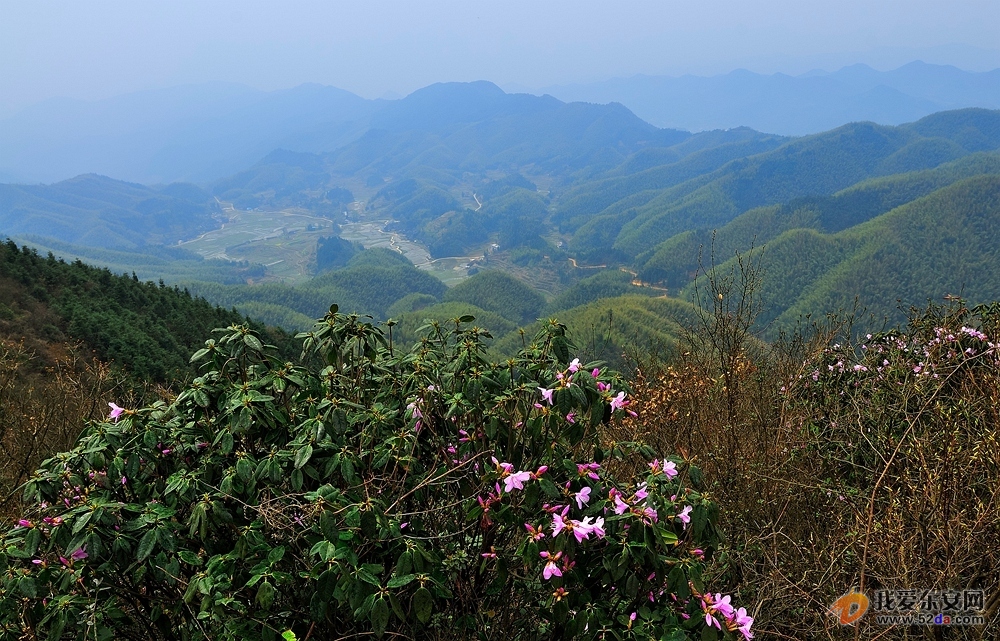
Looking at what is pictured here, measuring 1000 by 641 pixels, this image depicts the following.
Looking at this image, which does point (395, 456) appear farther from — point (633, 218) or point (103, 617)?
point (633, 218)

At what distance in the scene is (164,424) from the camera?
103 inches

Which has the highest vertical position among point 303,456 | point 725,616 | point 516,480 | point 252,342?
point 252,342

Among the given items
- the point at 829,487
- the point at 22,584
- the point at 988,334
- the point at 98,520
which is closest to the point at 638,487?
the point at 98,520

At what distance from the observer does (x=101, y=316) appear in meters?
27.6

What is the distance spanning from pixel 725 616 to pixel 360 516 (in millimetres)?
1562

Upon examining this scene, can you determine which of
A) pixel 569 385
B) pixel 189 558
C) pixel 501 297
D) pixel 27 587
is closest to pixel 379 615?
pixel 189 558

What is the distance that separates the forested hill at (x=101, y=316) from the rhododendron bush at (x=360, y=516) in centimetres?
1978

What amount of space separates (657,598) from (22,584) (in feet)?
8.18

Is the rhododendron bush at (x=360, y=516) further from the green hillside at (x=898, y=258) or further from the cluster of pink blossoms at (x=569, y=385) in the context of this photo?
the green hillside at (x=898, y=258)

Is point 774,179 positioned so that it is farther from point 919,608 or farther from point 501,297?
point 919,608

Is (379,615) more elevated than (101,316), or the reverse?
(379,615)

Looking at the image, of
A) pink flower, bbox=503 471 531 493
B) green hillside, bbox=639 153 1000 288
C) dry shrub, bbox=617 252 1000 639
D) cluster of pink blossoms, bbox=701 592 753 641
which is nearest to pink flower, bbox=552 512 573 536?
pink flower, bbox=503 471 531 493

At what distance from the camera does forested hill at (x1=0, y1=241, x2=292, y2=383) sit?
23500 mm

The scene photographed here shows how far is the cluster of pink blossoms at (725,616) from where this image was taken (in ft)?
7.43
